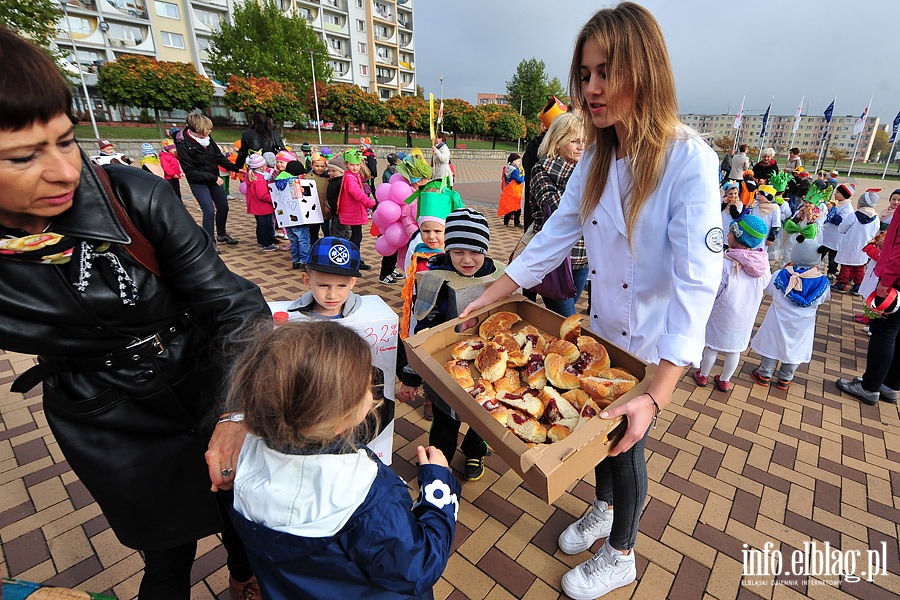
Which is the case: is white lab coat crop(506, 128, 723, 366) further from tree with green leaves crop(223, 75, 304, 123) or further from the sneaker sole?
tree with green leaves crop(223, 75, 304, 123)

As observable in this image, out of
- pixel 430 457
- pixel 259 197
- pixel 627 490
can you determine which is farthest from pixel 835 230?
pixel 259 197

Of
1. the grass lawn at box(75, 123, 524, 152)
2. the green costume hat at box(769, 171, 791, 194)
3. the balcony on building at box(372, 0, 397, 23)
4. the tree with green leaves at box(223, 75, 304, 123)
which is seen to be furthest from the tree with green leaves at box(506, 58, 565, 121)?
the green costume hat at box(769, 171, 791, 194)

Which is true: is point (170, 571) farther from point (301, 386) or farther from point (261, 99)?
point (261, 99)

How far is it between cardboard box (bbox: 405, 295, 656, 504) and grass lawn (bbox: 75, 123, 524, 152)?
2842 centimetres

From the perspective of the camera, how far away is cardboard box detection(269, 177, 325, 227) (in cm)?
611

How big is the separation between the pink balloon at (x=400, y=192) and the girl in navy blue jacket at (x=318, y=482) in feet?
12.4

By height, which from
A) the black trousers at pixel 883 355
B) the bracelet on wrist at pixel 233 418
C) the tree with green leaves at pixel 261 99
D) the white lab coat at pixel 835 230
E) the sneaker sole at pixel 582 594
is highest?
the tree with green leaves at pixel 261 99

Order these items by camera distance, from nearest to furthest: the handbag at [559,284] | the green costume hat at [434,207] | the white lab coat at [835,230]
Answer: the handbag at [559,284], the green costume hat at [434,207], the white lab coat at [835,230]

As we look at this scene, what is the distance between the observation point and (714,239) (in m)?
1.34

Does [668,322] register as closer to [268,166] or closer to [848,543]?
[848,543]

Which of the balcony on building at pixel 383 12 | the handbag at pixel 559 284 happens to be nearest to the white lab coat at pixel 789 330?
the handbag at pixel 559 284

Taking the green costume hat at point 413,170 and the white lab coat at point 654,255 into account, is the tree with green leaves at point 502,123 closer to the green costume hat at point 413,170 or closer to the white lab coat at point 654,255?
the green costume hat at point 413,170

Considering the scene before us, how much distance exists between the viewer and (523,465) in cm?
112

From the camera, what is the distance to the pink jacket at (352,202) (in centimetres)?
630
